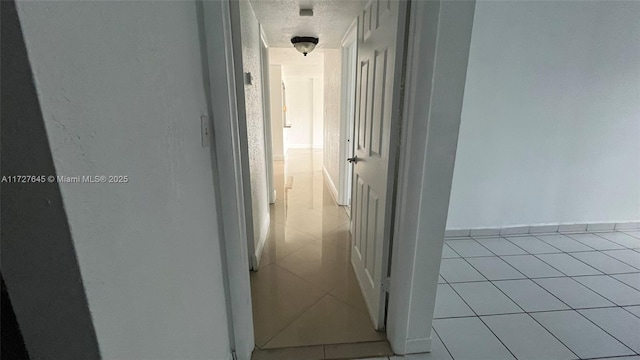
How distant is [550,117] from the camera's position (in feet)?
8.55

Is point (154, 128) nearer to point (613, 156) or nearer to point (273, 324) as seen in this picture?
point (273, 324)

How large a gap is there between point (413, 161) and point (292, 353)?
1171 millimetres

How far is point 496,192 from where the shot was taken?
275cm

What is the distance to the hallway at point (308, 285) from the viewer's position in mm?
1606

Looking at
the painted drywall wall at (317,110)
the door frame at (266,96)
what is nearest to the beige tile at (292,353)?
the door frame at (266,96)

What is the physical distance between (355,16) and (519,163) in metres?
2.08

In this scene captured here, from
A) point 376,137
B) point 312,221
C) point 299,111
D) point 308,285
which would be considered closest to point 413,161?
point 376,137

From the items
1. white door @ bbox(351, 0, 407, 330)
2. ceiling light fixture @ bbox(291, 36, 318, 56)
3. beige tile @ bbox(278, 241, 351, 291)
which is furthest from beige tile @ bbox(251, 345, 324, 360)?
ceiling light fixture @ bbox(291, 36, 318, 56)

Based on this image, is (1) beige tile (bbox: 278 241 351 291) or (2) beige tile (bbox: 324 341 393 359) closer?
(2) beige tile (bbox: 324 341 393 359)

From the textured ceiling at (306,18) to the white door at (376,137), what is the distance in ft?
0.99

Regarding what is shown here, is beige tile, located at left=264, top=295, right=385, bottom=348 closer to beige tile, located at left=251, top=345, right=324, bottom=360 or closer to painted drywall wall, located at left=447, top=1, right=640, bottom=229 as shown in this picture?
beige tile, located at left=251, top=345, right=324, bottom=360

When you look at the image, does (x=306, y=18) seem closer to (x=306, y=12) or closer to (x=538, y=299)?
(x=306, y=12)

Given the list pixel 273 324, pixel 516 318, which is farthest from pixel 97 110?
pixel 516 318

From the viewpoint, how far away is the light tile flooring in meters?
1.52
